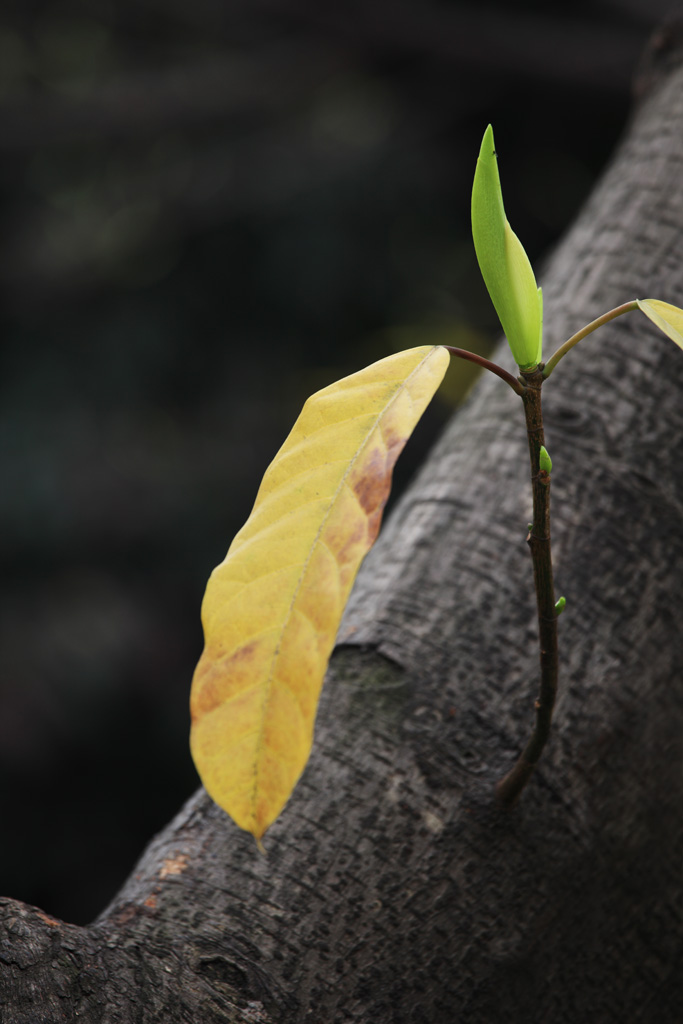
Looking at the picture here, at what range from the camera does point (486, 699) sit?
57 centimetres

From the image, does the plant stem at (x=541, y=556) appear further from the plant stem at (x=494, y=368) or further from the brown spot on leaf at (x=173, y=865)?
the brown spot on leaf at (x=173, y=865)

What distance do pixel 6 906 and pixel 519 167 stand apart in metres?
2.03

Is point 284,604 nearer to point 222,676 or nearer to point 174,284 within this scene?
point 222,676

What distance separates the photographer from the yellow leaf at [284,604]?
0.99ft

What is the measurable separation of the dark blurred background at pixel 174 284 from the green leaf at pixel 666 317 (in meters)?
1.47

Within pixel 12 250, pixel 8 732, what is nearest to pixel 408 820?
pixel 8 732

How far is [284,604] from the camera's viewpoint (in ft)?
1.03

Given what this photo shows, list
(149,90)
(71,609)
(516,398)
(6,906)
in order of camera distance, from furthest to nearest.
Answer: (71,609)
(149,90)
(516,398)
(6,906)

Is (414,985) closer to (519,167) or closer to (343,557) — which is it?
(343,557)

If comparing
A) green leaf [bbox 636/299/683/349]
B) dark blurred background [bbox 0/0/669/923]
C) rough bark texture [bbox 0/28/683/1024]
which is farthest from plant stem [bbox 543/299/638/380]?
dark blurred background [bbox 0/0/669/923]

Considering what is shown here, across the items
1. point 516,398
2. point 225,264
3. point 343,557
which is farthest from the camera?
point 225,264

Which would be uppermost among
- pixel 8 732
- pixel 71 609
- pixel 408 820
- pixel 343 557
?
pixel 343 557

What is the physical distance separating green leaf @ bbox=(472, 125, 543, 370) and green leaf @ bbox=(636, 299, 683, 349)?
48 millimetres

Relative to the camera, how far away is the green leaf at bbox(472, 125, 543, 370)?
1.13ft
